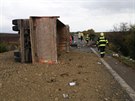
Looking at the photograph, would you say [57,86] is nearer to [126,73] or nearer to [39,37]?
[126,73]

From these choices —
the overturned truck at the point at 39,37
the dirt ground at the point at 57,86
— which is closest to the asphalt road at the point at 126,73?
the dirt ground at the point at 57,86

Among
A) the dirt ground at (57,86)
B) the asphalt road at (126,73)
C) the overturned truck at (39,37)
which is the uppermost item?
the overturned truck at (39,37)

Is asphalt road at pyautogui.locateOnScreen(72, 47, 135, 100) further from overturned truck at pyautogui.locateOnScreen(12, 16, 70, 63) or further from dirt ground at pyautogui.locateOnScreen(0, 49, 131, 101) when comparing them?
overturned truck at pyautogui.locateOnScreen(12, 16, 70, 63)

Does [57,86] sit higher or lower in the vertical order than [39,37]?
lower

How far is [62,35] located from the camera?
2539 centimetres

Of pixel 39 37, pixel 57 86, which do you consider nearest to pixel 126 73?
pixel 39 37

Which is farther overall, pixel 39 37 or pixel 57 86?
pixel 39 37

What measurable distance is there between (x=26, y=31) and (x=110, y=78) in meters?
6.27

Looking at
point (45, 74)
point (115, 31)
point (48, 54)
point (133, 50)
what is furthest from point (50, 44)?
point (115, 31)

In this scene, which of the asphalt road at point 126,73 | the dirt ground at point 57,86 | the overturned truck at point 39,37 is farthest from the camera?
the overturned truck at point 39,37

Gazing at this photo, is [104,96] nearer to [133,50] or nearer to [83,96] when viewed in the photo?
[83,96]

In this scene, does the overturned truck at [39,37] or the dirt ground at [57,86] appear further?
the overturned truck at [39,37]

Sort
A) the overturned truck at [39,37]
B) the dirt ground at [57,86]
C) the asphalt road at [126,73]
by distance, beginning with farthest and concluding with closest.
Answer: the overturned truck at [39,37] → the asphalt road at [126,73] → the dirt ground at [57,86]

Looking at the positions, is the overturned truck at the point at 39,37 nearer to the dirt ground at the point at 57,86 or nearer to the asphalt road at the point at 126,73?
the asphalt road at the point at 126,73
